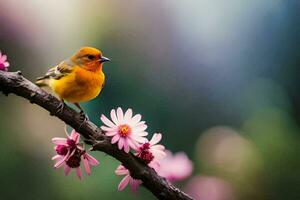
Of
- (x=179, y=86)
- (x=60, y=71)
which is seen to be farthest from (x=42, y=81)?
(x=179, y=86)

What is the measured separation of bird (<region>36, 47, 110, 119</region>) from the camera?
1.77 feet

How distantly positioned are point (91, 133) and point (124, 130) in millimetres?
33

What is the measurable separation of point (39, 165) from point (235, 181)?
0.50 metres

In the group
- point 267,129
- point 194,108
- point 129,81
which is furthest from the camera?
point 194,108

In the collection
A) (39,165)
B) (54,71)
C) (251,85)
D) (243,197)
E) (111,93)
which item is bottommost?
(54,71)

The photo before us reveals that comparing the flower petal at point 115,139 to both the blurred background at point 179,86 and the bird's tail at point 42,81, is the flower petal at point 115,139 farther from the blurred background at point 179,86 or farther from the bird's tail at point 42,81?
the blurred background at point 179,86

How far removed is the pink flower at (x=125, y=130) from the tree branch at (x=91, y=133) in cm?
1

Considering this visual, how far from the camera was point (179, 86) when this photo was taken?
1.74 metres

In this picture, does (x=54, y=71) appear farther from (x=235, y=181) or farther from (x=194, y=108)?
(x=194, y=108)

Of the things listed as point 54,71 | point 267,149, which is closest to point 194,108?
point 267,149

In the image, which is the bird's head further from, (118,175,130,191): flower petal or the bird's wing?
(118,175,130,191): flower petal

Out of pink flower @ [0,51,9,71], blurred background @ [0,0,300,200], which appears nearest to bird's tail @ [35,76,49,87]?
pink flower @ [0,51,9,71]

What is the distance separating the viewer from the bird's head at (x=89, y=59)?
0.52m

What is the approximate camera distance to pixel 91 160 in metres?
0.39
